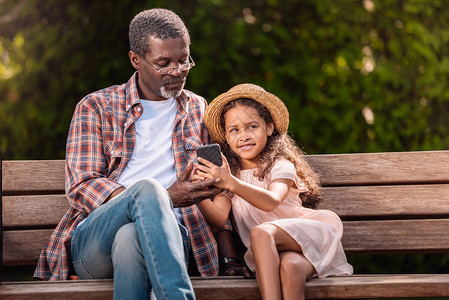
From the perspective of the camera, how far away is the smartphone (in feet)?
10.5

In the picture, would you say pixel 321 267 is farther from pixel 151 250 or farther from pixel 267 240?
pixel 151 250

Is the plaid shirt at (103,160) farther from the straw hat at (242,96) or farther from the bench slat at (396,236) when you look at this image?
the bench slat at (396,236)

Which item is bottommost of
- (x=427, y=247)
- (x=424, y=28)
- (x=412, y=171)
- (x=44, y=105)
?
(x=427, y=247)

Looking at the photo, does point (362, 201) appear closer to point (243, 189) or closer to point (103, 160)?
point (243, 189)

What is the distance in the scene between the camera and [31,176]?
3.73 m

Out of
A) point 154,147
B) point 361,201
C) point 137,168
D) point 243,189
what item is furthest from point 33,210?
point 361,201

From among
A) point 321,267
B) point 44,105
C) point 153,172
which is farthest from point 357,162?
point 44,105

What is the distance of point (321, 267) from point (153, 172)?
0.98 meters

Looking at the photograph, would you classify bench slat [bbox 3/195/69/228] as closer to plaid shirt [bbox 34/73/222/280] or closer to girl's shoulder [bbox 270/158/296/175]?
plaid shirt [bbox 34/73/222/280]

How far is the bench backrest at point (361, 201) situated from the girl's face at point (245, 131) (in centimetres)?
49

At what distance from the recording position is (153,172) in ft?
11.6

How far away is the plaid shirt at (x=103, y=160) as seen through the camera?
3.34 metres

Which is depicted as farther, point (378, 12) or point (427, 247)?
point (378, 12)

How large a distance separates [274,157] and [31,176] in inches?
51.8
